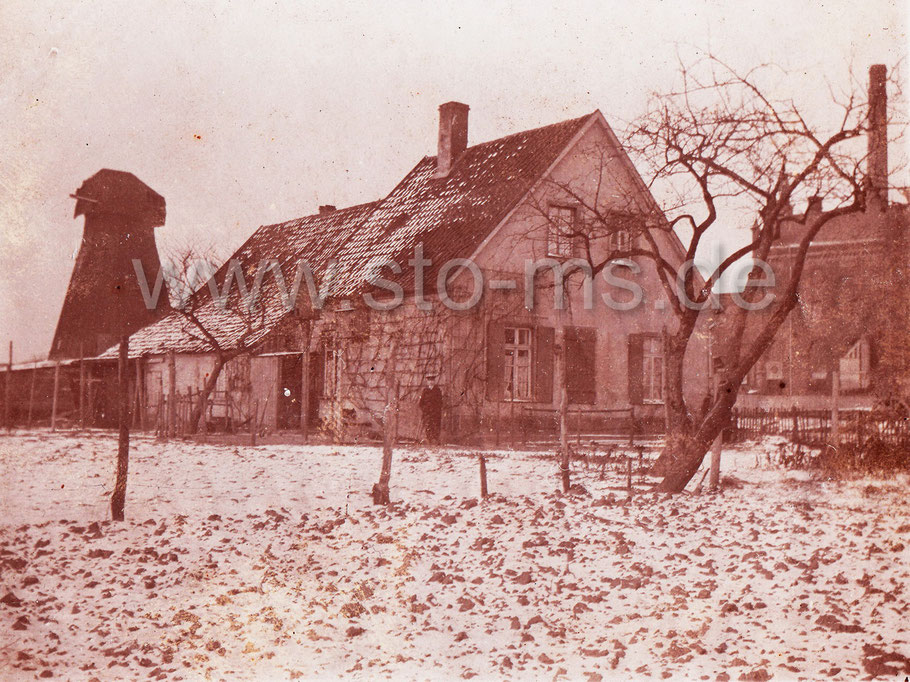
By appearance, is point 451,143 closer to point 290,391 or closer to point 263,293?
point 263,293

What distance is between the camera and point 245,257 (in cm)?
1131

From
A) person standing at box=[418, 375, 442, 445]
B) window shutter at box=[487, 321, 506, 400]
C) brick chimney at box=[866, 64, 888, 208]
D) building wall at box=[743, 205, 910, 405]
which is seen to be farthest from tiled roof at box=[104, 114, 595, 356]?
brick chimney at box=[866, 64, 888, 208]

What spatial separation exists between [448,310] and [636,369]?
4.58 metres

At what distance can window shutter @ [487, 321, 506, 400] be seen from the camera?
1410cm

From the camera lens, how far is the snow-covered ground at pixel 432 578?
4.77m

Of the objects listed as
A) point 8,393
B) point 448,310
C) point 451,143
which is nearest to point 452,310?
point 448,310

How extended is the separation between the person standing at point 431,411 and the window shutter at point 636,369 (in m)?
4.42

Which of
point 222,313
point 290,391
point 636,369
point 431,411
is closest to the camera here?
point 431,411

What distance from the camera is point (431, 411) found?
13477mm

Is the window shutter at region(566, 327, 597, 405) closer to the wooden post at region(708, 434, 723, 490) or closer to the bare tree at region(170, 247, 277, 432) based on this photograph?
the bare tree at region(170, 247, 277, 432)

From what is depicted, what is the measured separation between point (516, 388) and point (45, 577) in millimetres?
9655

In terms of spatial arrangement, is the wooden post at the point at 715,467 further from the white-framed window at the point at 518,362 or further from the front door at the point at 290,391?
the front door at the point at 290,391

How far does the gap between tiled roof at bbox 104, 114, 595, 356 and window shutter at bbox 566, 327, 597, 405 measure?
290 centimetres

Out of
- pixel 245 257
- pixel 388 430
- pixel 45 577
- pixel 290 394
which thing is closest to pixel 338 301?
pixel 245 257
